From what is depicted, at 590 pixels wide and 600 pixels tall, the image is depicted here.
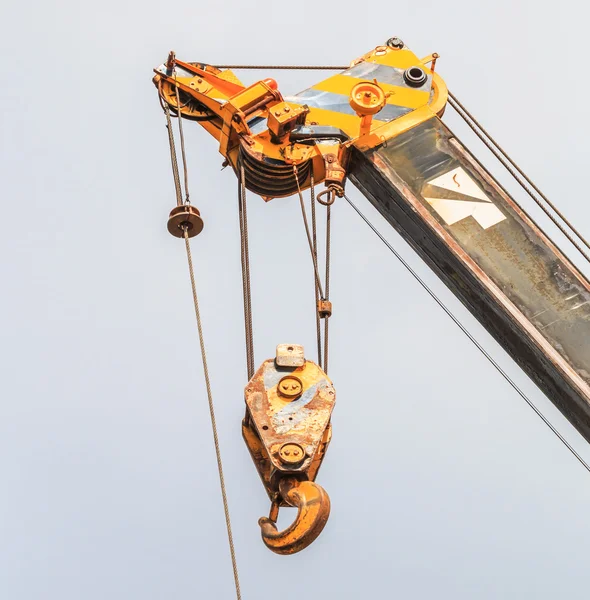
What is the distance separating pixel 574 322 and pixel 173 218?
2.39m

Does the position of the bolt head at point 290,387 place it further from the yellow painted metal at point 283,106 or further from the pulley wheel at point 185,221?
the yellow painted metal at point 283,106

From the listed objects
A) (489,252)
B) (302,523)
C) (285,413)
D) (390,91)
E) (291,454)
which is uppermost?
(390,91)

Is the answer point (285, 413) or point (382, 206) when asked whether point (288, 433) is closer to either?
point (285, 413)

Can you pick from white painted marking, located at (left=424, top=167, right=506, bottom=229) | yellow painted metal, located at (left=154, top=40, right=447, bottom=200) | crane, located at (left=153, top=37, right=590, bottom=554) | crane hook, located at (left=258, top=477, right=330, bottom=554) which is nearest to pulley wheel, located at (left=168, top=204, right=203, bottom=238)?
crane, located at (left=153, top=37, right=590, bottom=554)

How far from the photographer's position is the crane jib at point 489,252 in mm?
6516

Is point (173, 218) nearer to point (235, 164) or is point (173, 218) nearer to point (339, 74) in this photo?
point (235, 164)

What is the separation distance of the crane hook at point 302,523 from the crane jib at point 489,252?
190 cm

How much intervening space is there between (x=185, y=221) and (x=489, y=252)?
5.97 ft

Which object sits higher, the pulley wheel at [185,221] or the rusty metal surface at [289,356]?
the pulley wheel at [185,221]

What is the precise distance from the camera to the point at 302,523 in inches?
199

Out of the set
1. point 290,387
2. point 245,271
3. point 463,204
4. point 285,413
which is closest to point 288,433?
point 285,413

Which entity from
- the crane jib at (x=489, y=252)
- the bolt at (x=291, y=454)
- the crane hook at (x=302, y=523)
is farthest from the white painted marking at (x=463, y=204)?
the crane hook at (x=302, y=523)

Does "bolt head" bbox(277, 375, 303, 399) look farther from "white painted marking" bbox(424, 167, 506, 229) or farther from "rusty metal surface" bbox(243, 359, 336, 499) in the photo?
"white painted marking" bbox(424, 167, 506, 229)

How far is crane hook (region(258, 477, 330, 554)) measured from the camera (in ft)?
16.5
